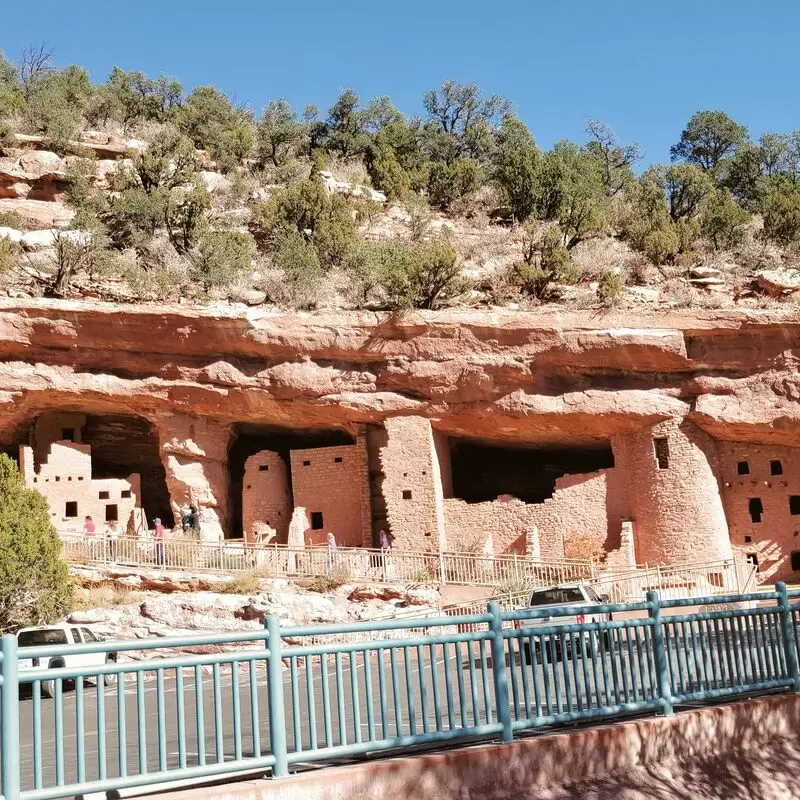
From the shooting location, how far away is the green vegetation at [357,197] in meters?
33.1

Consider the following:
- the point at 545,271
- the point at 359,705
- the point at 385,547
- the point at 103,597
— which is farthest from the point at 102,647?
the point at 545,271

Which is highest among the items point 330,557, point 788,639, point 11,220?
point 11,220

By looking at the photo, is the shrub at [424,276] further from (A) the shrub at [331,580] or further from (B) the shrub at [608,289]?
(A) the shrub at [331,580]

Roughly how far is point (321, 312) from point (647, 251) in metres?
18.7

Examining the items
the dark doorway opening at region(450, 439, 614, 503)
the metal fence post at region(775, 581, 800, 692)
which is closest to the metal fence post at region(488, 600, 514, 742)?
the metal fence post at region(775, 581, 800, 692)

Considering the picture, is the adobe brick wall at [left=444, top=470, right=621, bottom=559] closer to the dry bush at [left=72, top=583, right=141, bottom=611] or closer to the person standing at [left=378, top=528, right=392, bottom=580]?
the person standing at [left=378, top=528, right=392, bottom=580]

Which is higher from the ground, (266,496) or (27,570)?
(266,496)

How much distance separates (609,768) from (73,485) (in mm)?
23990

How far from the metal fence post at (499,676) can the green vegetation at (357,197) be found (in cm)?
2061

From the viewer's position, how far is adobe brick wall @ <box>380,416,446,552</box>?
91.2 feet

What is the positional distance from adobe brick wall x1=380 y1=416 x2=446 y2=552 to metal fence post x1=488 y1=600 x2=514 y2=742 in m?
19.6

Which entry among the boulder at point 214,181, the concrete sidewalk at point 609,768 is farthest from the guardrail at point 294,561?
the boulder at point 214,181

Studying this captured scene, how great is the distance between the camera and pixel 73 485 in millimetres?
29078

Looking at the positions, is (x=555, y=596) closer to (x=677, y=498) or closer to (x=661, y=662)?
(x=661, y=662)
